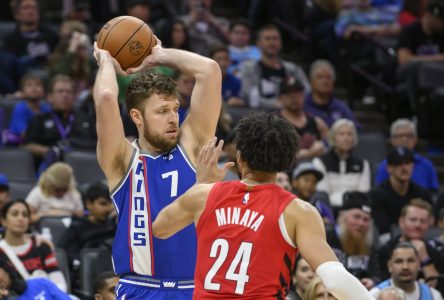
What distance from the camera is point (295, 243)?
5223 mm

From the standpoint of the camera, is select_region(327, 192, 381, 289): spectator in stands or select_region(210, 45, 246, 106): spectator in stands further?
select_region(210, 45, 246, 106): spectator in stands

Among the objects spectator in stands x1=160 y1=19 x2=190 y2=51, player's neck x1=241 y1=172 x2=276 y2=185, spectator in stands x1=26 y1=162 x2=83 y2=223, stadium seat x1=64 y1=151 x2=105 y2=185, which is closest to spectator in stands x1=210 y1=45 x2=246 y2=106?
spectator in stands x1=160 y1=19 x2=190 y2=51

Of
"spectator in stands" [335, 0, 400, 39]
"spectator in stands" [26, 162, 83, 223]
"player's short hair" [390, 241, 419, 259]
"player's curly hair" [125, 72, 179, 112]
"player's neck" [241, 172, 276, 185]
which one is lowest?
"player's short hair" [390, 241, 419, 259]

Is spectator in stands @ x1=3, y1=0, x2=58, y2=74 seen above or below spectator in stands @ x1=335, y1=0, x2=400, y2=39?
below

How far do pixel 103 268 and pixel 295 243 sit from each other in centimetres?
477

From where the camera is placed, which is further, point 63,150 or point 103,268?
point 63,150

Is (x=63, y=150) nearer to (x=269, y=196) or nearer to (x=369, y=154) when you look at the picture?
(x=369, y=154)

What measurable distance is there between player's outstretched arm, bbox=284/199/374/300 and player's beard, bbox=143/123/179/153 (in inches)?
50.4

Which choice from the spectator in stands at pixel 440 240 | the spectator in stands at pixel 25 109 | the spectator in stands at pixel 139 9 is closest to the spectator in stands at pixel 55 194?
the spectator in stands at pixel 25 109

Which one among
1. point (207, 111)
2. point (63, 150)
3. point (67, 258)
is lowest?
point (67, 258)

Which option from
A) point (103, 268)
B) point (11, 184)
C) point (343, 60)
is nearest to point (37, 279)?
point (103, 268)

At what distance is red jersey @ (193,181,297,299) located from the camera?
5.19 meters

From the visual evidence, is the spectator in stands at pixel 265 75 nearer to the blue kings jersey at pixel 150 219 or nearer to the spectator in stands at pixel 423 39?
the spectator in stands at pixel 423 39

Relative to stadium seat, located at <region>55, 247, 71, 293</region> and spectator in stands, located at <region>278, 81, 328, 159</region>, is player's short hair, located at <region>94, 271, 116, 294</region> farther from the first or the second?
spectator in stands, located at <region>278, 81, 328, 159</region>
